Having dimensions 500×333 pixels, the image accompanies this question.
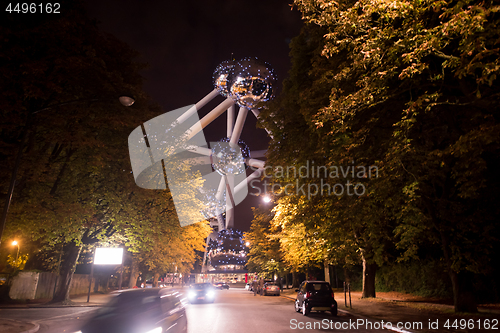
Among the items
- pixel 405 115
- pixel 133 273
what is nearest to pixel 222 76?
pixel 405 115

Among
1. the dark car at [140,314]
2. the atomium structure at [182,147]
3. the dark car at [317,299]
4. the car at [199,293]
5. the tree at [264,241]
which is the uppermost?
the atomium structure at [182,147]

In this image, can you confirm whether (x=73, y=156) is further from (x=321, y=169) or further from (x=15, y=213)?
(x=321, y=169)

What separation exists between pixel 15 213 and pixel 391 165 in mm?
15938

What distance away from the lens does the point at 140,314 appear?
5457 mm

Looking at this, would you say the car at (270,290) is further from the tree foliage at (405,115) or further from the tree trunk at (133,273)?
the tree foliage at (405,115)

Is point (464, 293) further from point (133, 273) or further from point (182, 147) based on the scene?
point (133, 273)

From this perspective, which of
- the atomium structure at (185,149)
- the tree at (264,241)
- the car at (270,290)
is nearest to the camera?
the atomium structure at (185,149)

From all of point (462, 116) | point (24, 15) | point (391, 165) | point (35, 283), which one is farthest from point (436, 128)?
point (35, 283)

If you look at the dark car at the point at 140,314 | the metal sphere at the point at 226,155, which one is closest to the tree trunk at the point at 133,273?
the metal sphere at the point at 226,155

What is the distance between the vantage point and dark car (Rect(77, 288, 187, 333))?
5.13 metres

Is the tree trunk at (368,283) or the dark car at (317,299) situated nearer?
the dark car at (317,299)

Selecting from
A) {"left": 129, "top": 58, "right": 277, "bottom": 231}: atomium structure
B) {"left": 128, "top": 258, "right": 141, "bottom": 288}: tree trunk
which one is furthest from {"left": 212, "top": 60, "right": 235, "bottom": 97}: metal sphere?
{"left": 128, "top": 258, "right": 141, "bottom": 288}: tree trunk

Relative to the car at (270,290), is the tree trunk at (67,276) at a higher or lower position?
higher

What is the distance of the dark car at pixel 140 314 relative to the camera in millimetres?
5129
